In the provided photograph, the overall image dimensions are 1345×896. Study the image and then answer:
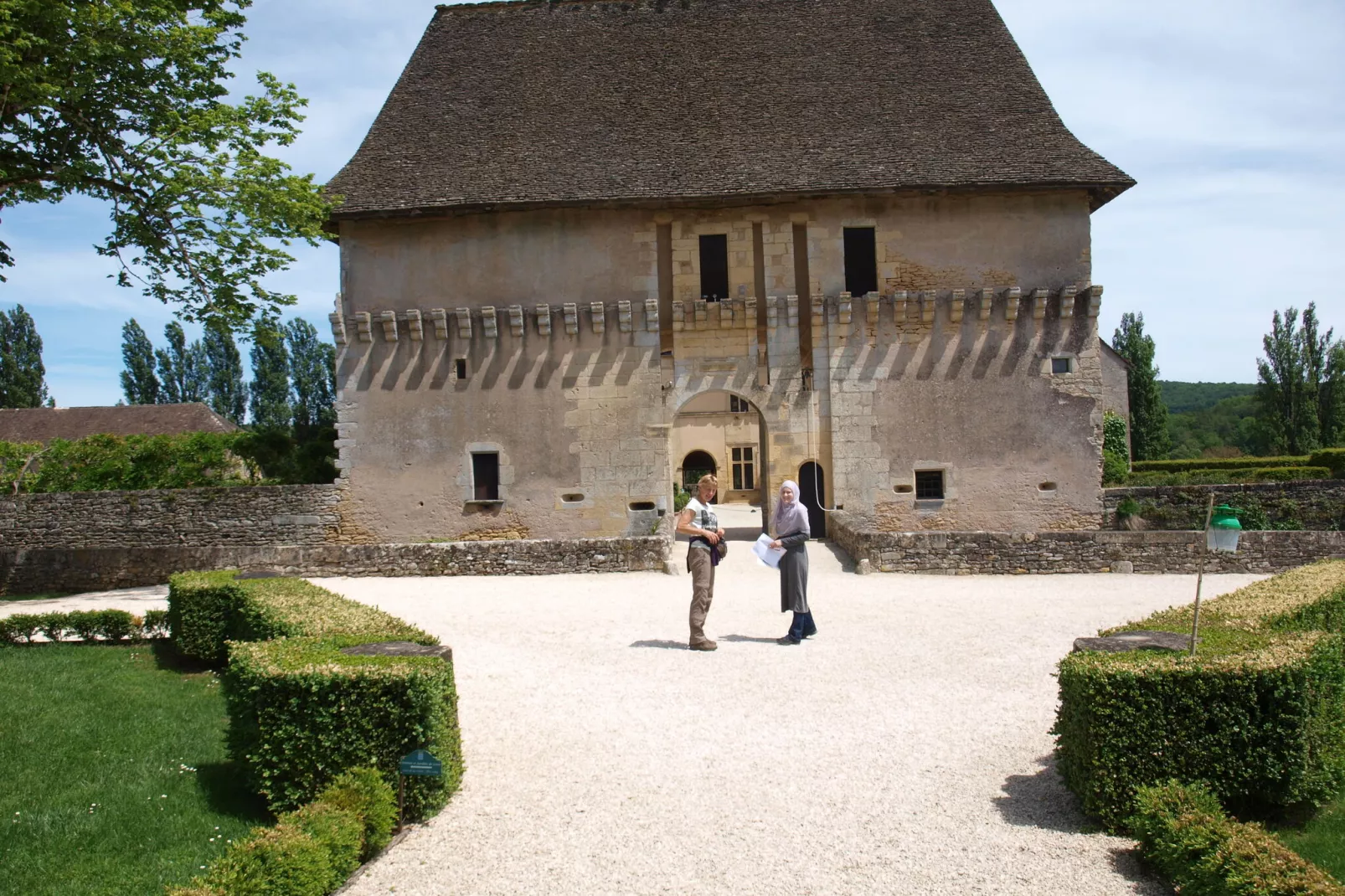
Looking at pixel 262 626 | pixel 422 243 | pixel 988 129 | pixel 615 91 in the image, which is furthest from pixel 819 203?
pixel 262 626

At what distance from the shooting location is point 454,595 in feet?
45.3

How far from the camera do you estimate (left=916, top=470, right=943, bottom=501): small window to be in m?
20.8

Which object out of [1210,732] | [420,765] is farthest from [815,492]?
[420,765]

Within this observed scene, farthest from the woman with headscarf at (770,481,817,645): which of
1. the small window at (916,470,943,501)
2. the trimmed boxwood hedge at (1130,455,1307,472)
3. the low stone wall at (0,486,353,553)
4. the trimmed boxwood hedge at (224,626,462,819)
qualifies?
the trimmed boxwood hedge at (1130,455,1307,472)

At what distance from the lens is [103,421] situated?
44.2m

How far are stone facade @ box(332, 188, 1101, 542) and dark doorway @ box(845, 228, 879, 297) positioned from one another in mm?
207

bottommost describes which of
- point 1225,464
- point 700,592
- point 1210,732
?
point 1210,732

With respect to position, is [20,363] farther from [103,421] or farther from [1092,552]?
[1092,552]

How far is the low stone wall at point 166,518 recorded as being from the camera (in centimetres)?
1981

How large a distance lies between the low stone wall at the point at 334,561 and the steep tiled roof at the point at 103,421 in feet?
91.1

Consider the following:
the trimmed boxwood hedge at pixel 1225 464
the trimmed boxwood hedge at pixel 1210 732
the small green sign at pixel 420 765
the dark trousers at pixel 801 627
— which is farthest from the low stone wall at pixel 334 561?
the trimmed boxwood hedge at pixel 1225 464

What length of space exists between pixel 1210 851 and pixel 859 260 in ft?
59.0

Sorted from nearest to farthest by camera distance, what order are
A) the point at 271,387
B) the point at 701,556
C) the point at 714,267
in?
1. the point at 701,556
2. the point at 714,267
3. the point at 271,387

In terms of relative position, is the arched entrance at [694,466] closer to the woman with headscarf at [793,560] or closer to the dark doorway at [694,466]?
the dark doorway at [694,466]
